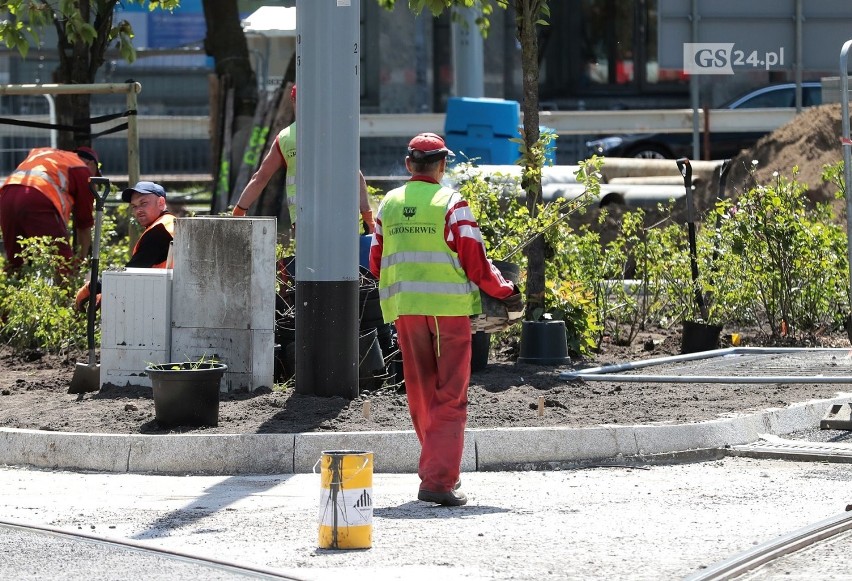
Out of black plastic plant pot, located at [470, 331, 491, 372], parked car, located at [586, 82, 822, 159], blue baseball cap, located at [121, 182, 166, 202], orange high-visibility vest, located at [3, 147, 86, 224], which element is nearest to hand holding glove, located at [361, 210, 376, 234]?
black plastic plant pot, located at [470, 331, 491, 372]

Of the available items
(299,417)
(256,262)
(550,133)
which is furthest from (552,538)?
(550,133)

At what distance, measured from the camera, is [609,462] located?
8.65 meters

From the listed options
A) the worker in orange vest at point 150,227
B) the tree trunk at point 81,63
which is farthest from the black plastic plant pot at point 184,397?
Result: the tree trunk at point 81,63

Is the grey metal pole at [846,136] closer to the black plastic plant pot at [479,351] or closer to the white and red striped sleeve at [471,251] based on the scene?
the black plastic plant pot at [479,351]

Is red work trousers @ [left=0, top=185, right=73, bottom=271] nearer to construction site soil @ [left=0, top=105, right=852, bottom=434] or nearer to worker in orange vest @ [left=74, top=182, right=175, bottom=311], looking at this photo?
construction site soil @ [left=0, top=105, right=852, bottom=434]

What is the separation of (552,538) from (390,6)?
33.2ft

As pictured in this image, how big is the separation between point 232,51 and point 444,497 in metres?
12.6

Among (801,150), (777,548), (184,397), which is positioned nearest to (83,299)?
(184,397)

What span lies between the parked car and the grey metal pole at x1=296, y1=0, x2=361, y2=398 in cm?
1472

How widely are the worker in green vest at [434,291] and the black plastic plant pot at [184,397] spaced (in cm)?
164

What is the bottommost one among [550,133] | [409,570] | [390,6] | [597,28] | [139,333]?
[409,570]

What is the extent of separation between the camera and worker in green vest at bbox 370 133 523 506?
7.54 metres

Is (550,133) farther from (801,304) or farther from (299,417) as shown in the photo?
(299,417)

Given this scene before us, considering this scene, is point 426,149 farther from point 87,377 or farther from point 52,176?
point 52,176
